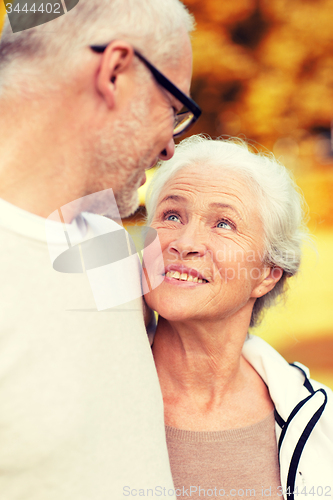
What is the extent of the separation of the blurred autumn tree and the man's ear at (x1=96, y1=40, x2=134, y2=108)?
7705mm

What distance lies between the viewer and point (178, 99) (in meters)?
1.09

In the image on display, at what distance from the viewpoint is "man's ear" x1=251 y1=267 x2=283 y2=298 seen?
1816 mm

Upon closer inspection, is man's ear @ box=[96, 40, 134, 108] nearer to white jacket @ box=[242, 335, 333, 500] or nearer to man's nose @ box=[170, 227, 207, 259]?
man's nose @ box=[170, 227, 207, 259]

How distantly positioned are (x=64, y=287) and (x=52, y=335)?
0.36 feet

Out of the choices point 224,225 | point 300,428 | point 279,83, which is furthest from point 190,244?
point 279,83

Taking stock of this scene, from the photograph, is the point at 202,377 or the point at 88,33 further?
the point at 202,377

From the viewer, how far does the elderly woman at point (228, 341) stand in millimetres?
1555

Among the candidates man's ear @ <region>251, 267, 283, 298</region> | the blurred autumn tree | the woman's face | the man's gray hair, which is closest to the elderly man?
the man's gray hair

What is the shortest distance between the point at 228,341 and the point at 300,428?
0.39 m

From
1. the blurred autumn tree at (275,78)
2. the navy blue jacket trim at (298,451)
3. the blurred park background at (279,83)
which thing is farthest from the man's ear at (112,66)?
the blurred autumn tree at (275,78)

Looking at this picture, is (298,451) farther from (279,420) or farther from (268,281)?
(268,281)

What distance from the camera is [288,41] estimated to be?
844cm

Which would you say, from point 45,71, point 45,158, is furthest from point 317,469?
point 45,71

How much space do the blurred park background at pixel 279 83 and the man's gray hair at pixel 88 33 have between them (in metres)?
7.05
